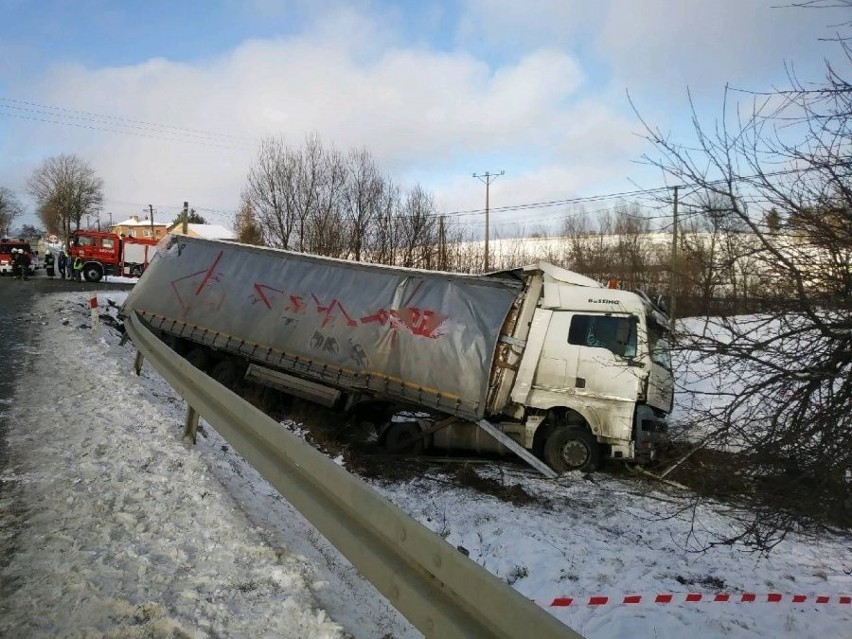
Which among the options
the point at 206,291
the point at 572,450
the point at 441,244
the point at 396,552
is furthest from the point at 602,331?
the point at 441,244

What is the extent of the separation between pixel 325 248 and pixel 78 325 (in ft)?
41.4

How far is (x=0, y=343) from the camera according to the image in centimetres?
1060

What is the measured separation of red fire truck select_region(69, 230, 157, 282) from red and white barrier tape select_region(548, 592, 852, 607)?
112ft

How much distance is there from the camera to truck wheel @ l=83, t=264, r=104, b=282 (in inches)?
1407

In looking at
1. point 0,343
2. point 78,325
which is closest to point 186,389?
point 0,343

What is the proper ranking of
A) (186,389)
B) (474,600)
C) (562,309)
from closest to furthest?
1. (474,600)
2. (186,389)
3. (562,309)

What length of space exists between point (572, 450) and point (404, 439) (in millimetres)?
2434

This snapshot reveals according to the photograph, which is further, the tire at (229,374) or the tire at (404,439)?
the tire at (229,374)

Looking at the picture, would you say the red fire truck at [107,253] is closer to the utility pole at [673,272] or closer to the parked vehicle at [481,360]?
the parked vehicle at [481,360]

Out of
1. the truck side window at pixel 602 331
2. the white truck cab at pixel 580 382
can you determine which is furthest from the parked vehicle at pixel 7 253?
the truck side window at pixel 602 331

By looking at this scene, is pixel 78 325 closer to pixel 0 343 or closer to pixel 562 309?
pixel 0 343

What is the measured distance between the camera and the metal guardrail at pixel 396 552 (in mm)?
1822

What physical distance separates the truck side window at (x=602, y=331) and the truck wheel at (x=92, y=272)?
35258mm

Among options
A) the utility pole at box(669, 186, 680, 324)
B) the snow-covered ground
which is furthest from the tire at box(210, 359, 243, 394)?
the utility pole at box(669, 186, 680, 324)
